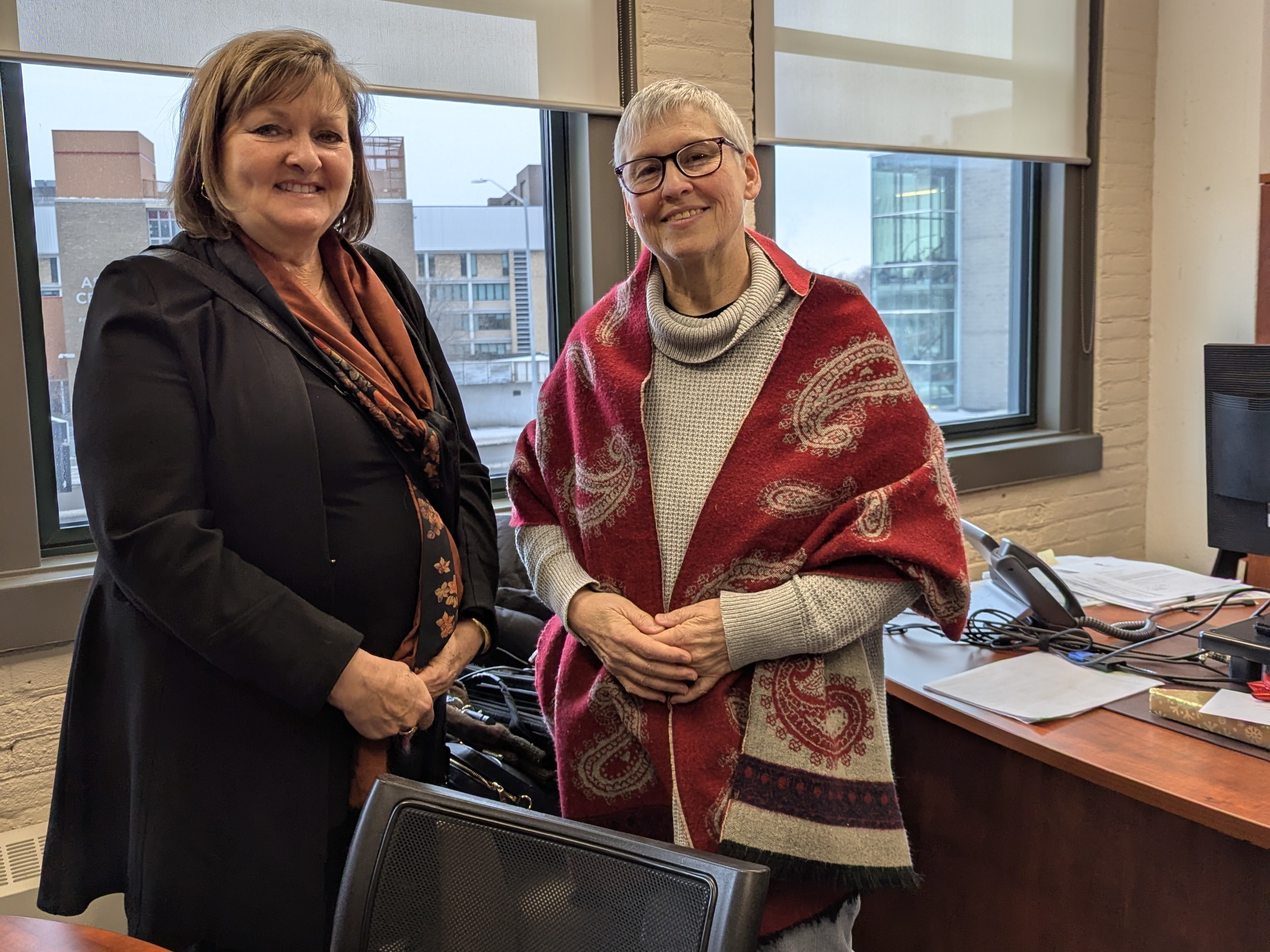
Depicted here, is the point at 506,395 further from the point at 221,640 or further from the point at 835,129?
the point at 221,640

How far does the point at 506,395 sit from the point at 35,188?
1.15 metres

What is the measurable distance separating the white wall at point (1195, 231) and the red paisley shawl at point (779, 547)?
2.70 m

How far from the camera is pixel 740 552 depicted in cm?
127

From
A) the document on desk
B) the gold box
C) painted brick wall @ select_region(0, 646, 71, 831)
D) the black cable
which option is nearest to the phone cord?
the black cable

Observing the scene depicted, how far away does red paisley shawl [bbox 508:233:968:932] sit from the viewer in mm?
1229

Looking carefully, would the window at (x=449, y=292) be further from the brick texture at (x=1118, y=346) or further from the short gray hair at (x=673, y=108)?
the brick texture at (x=1118, y=346)

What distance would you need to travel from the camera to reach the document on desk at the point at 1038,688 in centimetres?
163

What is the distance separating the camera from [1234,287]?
3.47m

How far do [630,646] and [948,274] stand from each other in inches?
108

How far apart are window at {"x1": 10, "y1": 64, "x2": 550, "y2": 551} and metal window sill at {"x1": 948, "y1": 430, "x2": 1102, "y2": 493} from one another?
1.53 metres

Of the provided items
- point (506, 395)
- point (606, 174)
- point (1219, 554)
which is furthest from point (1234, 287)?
point (506, 395)

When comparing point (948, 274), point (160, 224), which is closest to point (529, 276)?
point (160, 224)

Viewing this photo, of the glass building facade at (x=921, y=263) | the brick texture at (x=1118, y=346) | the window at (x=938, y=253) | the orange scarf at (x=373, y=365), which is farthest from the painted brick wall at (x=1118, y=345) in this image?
the orange scarf at (x=373, y=365)

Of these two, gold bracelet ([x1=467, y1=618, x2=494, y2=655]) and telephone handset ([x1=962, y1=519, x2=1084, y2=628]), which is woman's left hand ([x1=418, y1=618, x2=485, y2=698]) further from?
telephone handset ([x1=962, y1=519, x2=1084, y2=628])
